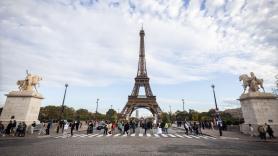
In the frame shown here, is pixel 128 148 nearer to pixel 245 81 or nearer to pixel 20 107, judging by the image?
pixel 20 107

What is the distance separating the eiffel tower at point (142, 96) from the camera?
69.7 meters

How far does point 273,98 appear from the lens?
2273 cm

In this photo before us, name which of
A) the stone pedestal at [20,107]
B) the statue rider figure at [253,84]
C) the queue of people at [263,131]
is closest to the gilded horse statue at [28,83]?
the stone pedestal at [20,107]

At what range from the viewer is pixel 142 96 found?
240ft

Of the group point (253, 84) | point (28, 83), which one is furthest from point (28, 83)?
point (253, 84)

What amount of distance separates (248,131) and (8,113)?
2776 centimetres

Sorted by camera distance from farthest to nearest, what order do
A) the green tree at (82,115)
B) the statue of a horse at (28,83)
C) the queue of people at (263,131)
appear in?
1. the green tree at (82,115)
2. the statue of a horse at (28,83)
3. the queue of people at (263,131)

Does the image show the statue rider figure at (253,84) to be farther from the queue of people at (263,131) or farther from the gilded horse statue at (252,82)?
the queue of people at (263,131)

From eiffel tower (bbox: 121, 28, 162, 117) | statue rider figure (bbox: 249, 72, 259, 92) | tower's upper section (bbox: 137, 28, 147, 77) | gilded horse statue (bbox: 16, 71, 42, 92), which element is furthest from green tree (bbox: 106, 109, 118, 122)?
statue rider figure (bbox: 249, 72, 259, 92)

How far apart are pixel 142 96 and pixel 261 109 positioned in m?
52.5

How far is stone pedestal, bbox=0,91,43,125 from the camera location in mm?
22250

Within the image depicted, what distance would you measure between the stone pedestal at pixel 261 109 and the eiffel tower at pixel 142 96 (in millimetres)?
44829

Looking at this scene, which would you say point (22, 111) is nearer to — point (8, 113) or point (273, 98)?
point (8, 113)

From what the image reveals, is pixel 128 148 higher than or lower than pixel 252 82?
lower
